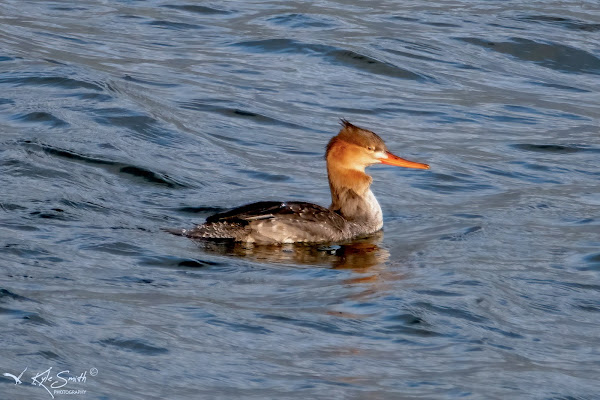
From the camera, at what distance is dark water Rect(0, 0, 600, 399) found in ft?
22.8

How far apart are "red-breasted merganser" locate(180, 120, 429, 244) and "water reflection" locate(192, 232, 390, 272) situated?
0.09 metres

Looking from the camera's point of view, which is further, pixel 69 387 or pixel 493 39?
pixel 493 39


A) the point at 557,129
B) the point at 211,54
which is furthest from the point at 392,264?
the point at 211,54

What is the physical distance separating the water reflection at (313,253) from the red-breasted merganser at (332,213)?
0.29 feet

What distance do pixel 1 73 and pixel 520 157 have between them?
638cm

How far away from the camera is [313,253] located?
9688mm

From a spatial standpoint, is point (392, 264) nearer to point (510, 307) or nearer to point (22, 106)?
point (510, 307)

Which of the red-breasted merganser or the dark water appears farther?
the red-breasted merganser

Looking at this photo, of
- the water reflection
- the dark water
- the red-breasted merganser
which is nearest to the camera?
the dark water

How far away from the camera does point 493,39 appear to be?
17.7m

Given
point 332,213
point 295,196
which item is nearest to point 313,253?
point 332,213

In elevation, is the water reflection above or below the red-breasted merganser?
below

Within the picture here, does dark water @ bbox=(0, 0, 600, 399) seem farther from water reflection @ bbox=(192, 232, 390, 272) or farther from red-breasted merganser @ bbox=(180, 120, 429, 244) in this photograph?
red-breasted merganser @ bbox=(180, 120, 429, 244)

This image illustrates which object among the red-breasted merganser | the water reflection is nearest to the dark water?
the water reflection
